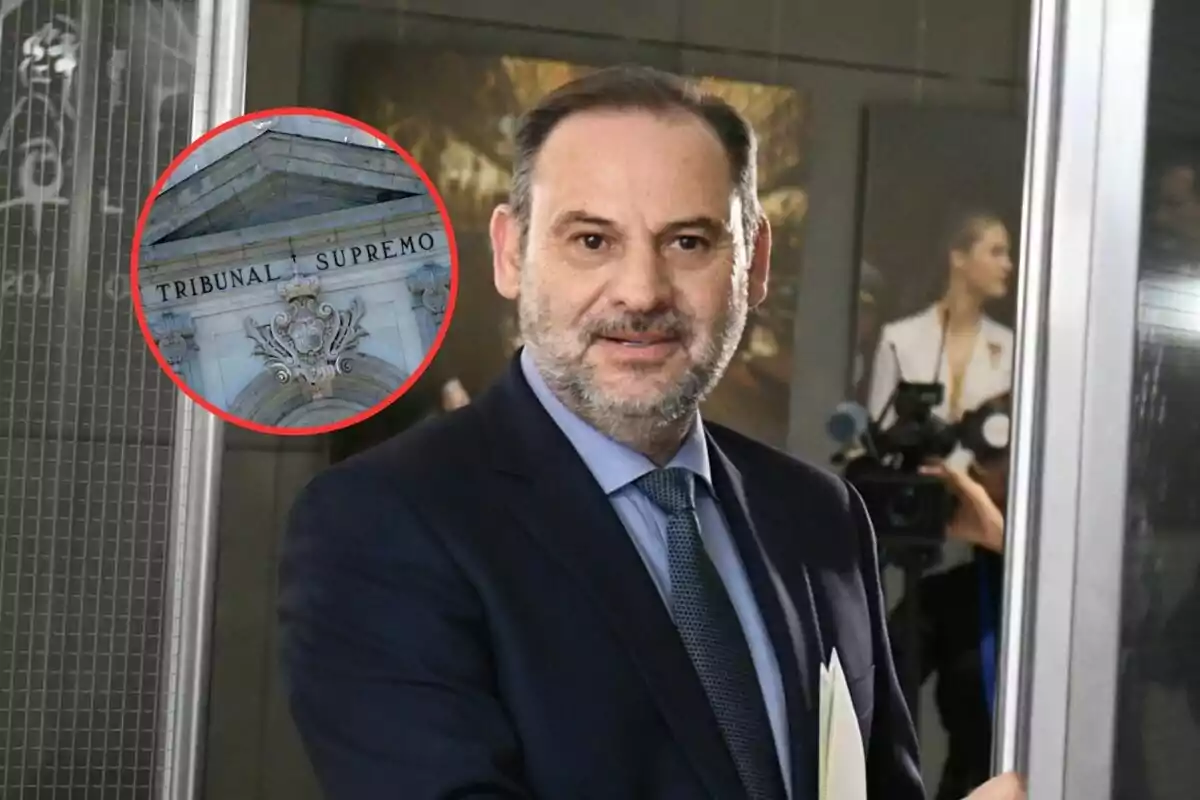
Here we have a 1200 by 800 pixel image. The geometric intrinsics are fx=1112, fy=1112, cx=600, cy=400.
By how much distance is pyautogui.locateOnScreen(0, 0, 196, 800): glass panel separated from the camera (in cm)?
68

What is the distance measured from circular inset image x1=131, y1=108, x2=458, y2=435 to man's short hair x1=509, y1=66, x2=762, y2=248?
0.06 meters

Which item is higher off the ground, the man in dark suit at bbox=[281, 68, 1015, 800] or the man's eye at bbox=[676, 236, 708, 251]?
the man's eye at bbox=[676, 236, 708, 251]

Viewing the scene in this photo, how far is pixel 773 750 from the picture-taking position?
65 centimetres

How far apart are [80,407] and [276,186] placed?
0.18m

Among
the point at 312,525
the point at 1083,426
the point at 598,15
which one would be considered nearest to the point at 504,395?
the point at 312,525

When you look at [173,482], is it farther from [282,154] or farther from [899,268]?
[899,268]

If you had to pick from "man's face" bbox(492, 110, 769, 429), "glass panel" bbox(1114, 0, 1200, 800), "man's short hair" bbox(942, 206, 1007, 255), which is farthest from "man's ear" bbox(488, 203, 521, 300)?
"glass panel" bbox(1114, 0, 1200, 800)

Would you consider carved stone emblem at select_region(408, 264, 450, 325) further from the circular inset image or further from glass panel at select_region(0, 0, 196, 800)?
glass panel at select_region(0, 0, 196, 800)

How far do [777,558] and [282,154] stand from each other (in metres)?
0.39

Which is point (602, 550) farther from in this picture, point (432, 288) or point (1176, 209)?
point (1176, 209)

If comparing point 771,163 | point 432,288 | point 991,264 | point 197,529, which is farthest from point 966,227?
point 197,529

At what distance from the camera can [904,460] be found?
69 cm

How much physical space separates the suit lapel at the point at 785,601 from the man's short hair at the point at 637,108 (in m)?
0.16

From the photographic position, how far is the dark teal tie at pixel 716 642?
0.64m
